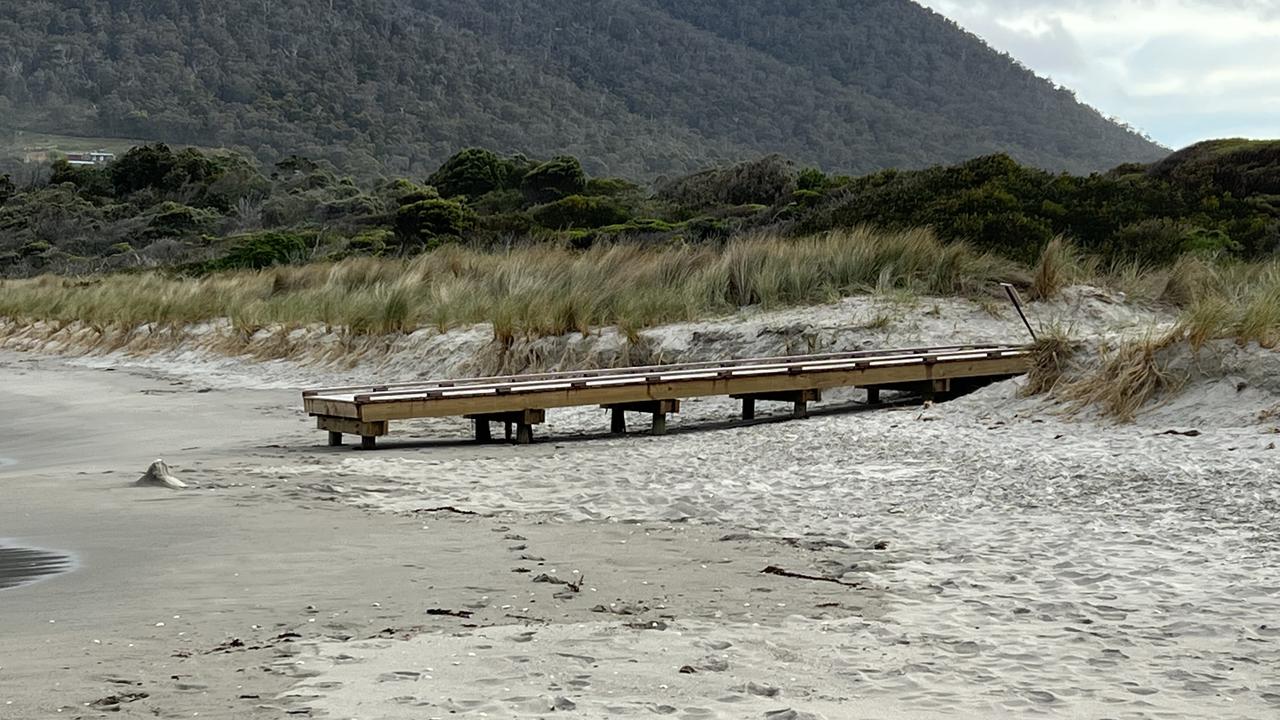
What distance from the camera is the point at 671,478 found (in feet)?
28.2

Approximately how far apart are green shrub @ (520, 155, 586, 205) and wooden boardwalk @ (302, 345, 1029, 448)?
38081 mm

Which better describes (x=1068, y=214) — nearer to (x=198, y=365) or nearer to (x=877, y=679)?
(x=198, y=365)

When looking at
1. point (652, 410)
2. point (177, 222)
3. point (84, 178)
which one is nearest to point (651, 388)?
point (652, 410)

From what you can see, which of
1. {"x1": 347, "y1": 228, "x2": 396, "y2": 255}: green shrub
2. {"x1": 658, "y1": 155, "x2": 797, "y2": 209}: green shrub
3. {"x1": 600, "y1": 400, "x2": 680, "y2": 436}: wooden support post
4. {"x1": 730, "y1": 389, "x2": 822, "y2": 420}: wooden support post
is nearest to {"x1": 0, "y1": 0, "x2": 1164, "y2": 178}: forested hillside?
{"x1": 347, "y1": 228, "x2": 396, "y2": 255}: green shrub

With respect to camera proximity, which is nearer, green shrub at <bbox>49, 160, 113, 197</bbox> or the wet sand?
the wet sand

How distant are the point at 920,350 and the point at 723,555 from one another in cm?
685

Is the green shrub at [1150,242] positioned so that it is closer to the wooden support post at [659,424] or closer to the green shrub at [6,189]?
the wooden support post at [659,424]

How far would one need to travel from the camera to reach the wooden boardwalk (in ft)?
33.5

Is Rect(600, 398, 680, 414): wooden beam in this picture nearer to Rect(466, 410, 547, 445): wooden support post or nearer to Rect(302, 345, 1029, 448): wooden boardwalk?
Rect(302, 345, 1029, 448): wooden boardwalk

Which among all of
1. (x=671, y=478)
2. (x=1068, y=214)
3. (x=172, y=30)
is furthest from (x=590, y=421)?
(x=172, y=30)

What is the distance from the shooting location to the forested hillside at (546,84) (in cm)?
9838

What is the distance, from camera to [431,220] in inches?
1678

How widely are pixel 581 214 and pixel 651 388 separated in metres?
30.7

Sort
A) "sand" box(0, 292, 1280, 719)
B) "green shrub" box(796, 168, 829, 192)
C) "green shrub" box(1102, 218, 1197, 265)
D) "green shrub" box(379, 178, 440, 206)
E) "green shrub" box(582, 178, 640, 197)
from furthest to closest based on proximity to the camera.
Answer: "green shrub" box(582, 178, 640, 197) → "green shrub" box(379, 178, 440, 206) → "green shrub" box(796, 168, 829, 192) → "green shrub" box(1102, 218, 1197, 265) → "sand" box(0, 292, 1280, 719)
